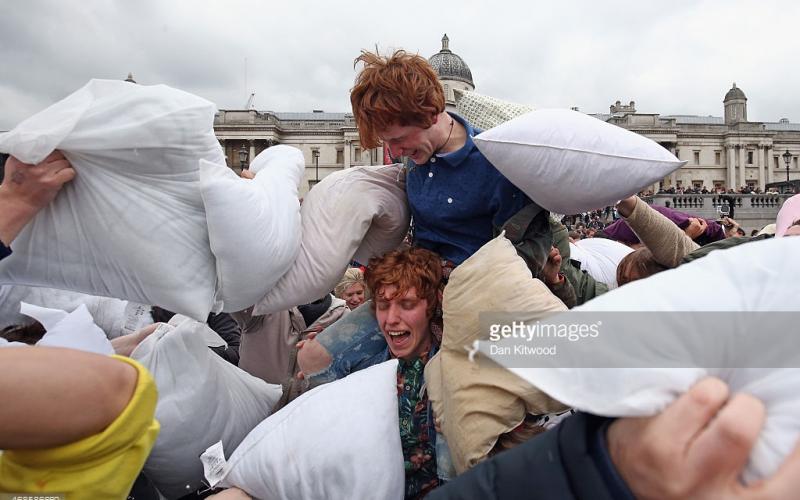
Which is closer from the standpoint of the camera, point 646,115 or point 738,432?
point 738,432

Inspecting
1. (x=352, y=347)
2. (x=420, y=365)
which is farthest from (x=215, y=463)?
(x=420, y=365)

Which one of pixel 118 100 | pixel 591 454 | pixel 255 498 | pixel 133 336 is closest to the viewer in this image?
pixel 591 454

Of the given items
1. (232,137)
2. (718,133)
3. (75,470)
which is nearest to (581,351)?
(75,470)

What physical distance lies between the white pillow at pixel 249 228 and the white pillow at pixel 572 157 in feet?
2.01

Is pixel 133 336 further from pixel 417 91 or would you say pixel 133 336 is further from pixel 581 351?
pixel 581 351

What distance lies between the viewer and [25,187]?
1.18 metres

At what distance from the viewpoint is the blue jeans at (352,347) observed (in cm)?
175

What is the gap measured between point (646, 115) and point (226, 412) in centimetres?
4519

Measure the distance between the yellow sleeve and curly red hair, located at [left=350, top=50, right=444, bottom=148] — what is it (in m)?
0.97

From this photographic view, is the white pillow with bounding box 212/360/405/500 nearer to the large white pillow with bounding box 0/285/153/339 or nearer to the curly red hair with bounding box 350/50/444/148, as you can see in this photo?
the curly red hair with bounding box 350/50/444/148

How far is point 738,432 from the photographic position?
1.84 feet

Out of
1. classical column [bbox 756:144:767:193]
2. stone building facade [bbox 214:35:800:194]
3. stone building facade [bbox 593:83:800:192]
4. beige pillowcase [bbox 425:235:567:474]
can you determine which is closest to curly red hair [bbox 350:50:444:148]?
beige pillowcase [bbox 425:235:567:474]

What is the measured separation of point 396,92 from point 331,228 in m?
0.47

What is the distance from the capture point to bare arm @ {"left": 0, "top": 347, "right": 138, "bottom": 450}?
0.76 m
